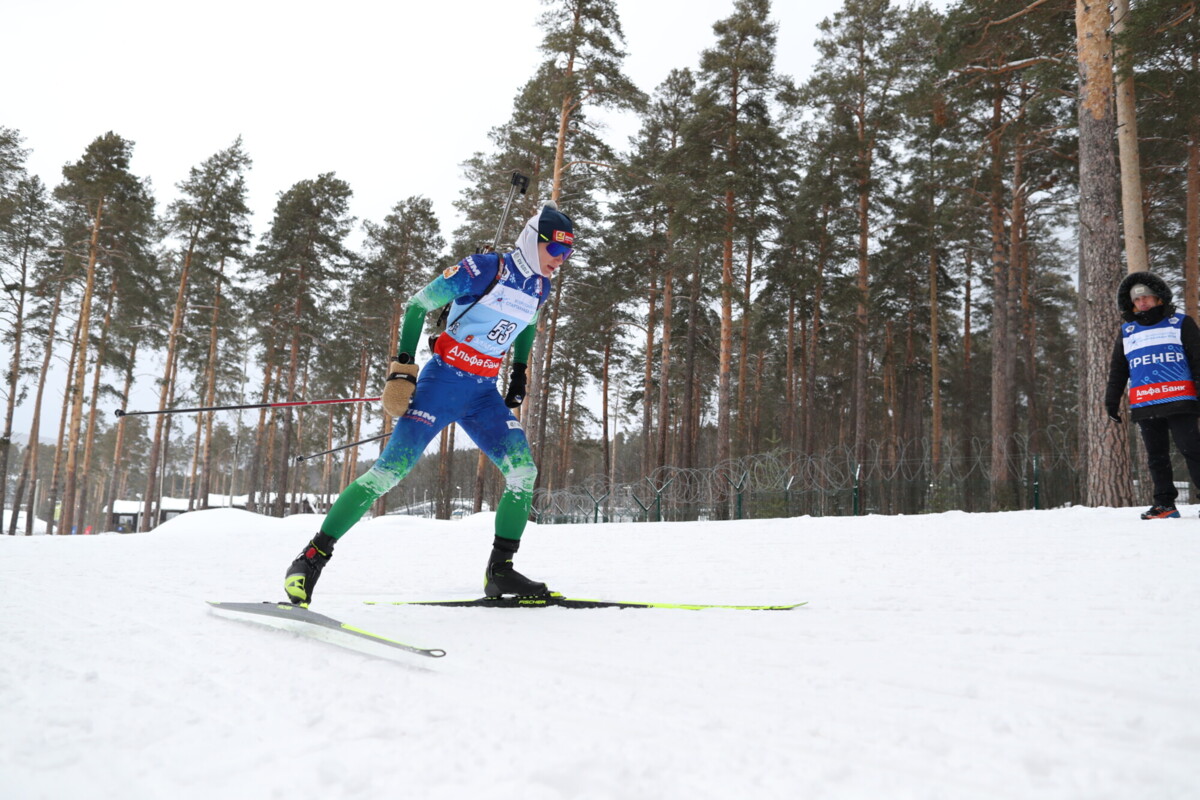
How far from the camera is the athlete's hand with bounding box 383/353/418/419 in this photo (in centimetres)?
300

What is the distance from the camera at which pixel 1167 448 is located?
5.00 metres

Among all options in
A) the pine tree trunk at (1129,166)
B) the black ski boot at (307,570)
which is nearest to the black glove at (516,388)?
the black ski boot at (307,570)

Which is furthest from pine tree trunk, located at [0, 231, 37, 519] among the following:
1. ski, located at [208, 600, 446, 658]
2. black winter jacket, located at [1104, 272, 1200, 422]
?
black winter jacket, located at [1104, 272, 1200, 422]

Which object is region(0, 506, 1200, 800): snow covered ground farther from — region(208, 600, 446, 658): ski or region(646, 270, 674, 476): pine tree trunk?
region(646, 270, 674, 476): pine tree trunk

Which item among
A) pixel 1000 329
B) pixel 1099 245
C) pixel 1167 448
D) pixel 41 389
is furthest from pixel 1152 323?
pixel 41 389

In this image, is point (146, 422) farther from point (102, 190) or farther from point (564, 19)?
point (564, 19)

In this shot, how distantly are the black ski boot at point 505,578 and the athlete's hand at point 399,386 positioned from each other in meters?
0.87

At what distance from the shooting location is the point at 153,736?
4.28ft

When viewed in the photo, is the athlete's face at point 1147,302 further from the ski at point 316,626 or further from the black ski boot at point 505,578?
the ski at point 316,626

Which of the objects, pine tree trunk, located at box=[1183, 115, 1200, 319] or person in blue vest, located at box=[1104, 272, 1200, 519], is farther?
pine tree trunk, located at box=[1183, 115, 1200, 319]

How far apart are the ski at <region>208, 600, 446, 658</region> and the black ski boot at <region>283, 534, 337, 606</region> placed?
0.06 meters

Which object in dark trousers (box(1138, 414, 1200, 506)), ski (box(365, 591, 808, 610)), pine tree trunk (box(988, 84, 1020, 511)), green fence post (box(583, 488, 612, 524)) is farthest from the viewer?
pine tree trunk (box(988, 84, 1020, 511))

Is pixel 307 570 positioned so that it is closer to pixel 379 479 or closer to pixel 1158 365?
pixel 379 479

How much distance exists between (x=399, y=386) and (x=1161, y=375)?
567cm
